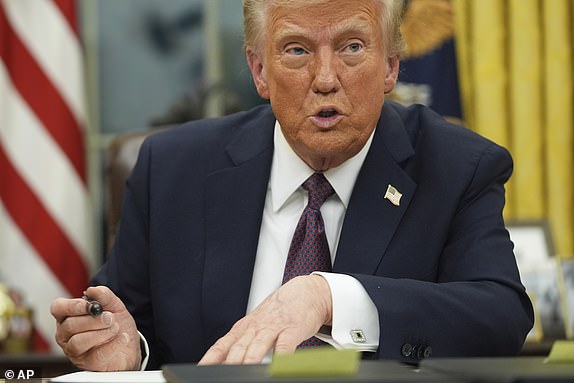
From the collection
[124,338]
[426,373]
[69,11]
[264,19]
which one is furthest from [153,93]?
[426,373]

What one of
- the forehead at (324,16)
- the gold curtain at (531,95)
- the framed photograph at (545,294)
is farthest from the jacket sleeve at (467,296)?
the gold curtain at (531,95)

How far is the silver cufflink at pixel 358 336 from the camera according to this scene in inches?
74.2

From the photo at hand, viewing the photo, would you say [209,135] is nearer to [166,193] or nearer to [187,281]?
[166,193]

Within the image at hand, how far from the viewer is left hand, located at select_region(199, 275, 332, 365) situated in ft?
5.28

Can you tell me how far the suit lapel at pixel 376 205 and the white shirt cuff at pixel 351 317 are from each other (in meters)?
0.33

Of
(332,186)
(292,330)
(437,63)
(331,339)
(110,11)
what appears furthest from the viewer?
(110,11)

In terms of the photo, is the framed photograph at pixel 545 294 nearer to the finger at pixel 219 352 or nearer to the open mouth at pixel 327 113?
A: the open mouth at pixel 327 113

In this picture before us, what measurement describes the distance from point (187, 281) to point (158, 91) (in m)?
2.67

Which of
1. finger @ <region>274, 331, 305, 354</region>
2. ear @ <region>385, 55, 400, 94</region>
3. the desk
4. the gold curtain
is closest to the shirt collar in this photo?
ear @ <region>385, 55, 400, 94</region>

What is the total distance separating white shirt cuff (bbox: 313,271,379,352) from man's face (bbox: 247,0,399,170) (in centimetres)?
47

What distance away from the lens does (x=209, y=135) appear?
2.68 metres

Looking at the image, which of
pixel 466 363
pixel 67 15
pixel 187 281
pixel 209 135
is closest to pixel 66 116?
pixel 67 15

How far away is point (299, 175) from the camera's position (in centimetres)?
245

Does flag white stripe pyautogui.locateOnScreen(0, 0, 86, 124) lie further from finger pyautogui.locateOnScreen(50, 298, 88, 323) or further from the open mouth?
finger pyautogui.locateOnScreen(50, 298, 88, 323)
